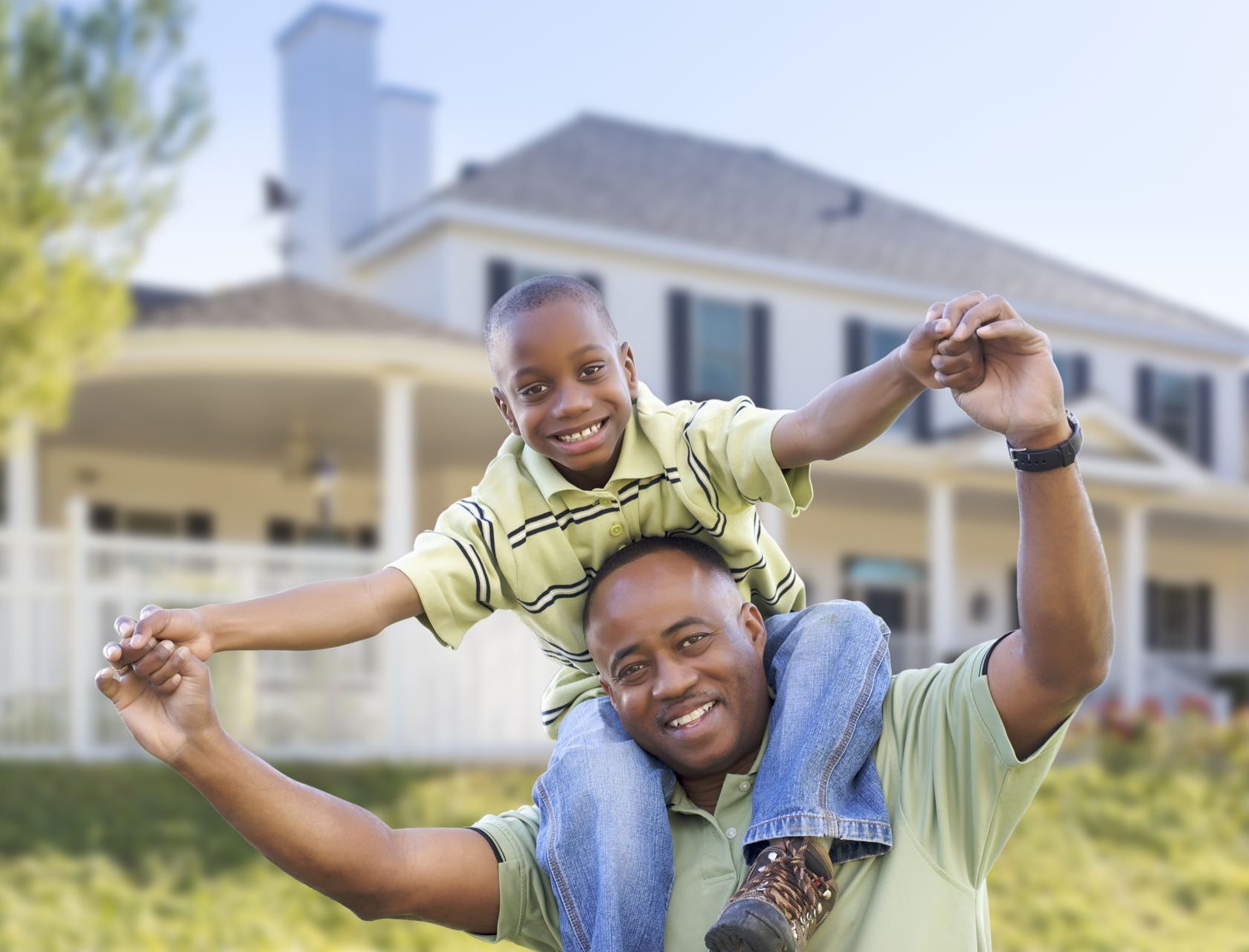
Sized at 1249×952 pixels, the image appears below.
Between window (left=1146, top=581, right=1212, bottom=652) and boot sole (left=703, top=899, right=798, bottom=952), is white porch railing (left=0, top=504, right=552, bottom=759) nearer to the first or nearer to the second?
boot sole (left=703, top=899, right=798, bottom=952)

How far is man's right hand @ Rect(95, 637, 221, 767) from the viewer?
93.5 inches

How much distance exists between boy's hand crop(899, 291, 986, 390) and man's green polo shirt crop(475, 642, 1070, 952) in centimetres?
61

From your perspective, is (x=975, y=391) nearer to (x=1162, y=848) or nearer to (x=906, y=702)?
(x=906, y=702)

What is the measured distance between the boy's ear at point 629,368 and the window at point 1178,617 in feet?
67.1

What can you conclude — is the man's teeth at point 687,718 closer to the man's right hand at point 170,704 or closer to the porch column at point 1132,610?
the man's right hand at point 170,704

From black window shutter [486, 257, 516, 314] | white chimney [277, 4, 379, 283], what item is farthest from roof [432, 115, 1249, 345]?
white chimney [277, 4, 379, 283]

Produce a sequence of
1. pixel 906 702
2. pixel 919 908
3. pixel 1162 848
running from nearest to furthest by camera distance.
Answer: pixel 919 908, pixel 906 702, pixel 1162 848

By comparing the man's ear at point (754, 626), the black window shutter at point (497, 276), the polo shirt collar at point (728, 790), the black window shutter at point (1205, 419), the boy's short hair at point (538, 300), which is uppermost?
the black window shutter at point (497, 276)

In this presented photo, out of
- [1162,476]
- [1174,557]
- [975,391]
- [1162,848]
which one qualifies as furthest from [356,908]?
[1174,557]

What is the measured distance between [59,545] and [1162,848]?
26.8 ft

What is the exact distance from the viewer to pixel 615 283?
16750 millimetres

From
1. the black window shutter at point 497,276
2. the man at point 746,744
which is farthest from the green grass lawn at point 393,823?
the black window shutter at point 497,276

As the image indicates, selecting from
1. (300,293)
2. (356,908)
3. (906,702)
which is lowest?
(356,908)

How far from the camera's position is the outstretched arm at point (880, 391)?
2398 millimetres
